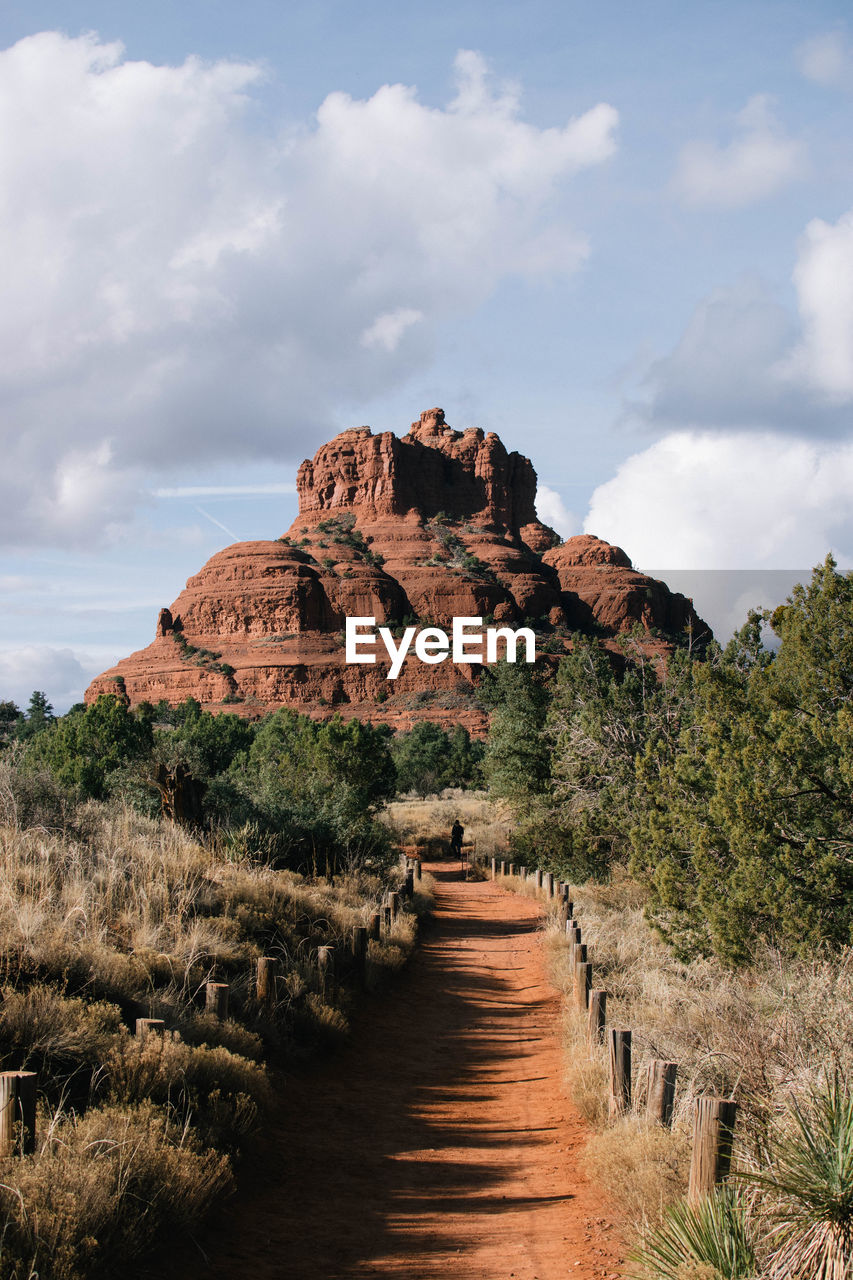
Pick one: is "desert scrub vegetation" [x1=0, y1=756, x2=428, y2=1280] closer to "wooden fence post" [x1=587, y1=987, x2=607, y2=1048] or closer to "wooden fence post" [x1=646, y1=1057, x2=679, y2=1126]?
"wooden fence post" [x1=587, y1=987, x2=607, y2=1048]

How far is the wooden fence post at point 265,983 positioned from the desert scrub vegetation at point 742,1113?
9.14 feet

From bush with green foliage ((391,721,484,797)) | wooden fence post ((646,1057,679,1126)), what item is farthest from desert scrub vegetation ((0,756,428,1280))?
bush with green foliage ((391,721,484,797))

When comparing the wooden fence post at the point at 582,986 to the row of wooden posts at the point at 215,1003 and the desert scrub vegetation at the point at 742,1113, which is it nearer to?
the desert scrub vegetation at the point at 742,1113

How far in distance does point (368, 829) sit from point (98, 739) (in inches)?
561

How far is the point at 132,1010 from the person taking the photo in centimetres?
707

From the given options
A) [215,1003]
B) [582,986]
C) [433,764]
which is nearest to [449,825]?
[433,764]

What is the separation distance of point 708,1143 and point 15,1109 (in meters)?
3.55

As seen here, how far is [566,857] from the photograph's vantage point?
22234 mm

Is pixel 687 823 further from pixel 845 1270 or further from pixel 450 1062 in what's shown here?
pixel 845 1270

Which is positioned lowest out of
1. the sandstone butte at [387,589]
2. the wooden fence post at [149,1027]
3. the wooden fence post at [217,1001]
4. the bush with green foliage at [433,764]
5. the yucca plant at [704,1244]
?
the bush with green foliage at [433,764]

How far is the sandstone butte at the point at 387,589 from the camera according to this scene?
4146 inches

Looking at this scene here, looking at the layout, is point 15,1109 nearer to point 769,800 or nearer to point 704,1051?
point 704,1051

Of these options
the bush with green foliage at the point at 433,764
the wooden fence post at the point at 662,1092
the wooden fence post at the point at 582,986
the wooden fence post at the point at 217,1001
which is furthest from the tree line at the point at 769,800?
the bush with green foliage at the point at 433,764

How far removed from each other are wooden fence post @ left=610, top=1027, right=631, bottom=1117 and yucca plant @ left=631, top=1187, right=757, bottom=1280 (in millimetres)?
2197
